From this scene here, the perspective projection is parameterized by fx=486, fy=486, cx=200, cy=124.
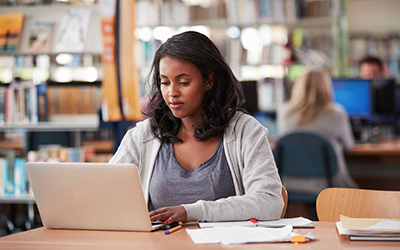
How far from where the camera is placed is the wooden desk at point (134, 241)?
1.03m

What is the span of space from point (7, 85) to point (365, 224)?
2.80m

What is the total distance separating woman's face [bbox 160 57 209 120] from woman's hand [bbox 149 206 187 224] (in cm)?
36

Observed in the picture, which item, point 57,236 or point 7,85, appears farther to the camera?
point 7,85

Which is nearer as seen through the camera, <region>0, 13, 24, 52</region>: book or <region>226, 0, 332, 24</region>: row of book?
<region>0, 13, 24, 52</region>: book

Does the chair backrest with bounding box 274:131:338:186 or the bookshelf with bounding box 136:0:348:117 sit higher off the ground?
the bookshelf with bounding box 136:0:348:117

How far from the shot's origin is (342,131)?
323cm

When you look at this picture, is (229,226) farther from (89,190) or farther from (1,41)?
(1,41)

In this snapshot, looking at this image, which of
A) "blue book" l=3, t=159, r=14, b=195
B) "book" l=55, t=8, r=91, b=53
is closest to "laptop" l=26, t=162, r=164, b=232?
"book" l=55, t=8, r=91, b=53

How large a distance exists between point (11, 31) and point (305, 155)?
78.8 inches

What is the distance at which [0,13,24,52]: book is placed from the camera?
308 centimetres

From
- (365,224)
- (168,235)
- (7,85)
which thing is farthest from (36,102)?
(365,224)

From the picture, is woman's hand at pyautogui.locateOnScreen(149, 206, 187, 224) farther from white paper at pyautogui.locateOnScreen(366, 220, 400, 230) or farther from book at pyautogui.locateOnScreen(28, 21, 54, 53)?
book at pyautogui.locateOnScreen(28, 21, 54, 53)

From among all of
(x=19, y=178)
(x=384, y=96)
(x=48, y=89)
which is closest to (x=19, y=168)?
(x=19, y=178)

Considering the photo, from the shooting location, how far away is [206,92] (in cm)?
159
